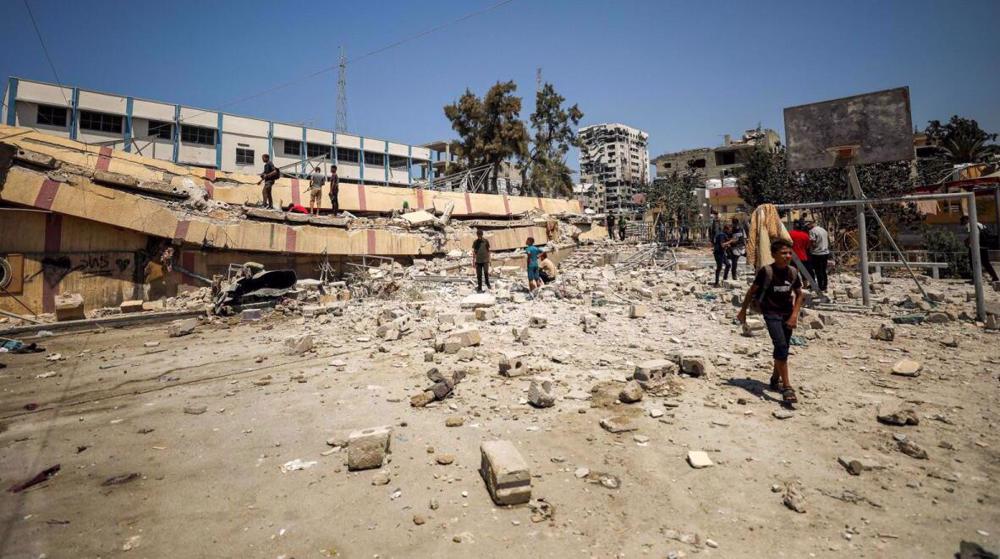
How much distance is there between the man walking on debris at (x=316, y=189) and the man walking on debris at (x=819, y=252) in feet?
40.2

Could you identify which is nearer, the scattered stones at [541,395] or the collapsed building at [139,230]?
the scattered stones at [541,395]

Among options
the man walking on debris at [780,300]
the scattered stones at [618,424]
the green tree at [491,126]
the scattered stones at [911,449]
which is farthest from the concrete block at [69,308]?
the green tree at [491,126]

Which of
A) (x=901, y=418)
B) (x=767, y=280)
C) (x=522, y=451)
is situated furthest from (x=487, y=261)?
(x=901, y=418)

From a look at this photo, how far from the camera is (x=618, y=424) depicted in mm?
3273

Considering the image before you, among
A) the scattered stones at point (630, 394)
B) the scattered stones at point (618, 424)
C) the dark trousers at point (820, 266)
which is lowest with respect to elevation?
the scattered stones at point (618, 424)

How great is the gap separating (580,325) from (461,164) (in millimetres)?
25524

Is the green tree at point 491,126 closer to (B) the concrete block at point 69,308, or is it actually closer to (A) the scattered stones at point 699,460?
(B) the concrete block at point 69,308

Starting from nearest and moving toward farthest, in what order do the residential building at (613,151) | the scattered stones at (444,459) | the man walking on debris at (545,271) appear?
the scattered stones at (444,459), the man walking on debris at (545,271), the residential building at (613,151)

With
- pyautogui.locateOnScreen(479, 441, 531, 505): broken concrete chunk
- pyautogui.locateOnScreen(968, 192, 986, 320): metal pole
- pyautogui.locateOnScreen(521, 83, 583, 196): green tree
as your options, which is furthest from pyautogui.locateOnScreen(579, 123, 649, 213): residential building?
pyautogui.locateOnScreen(479, 441, 531, 505): broken concrete chunk

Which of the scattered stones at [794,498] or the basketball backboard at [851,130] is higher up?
the basketball backboard at [851,130]

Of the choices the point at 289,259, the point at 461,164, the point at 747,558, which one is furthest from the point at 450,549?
the point at 461,164

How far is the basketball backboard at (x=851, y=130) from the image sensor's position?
793cm

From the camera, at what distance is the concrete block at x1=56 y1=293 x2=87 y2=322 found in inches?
326

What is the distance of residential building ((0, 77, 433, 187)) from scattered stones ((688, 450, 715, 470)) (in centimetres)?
2097
